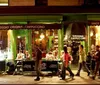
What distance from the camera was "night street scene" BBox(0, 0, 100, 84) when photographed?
68.0 ft

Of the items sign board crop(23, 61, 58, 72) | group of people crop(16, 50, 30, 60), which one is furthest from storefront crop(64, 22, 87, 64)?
group of people crop(16, 50, 30, 60)

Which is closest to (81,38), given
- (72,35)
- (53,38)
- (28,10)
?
(72,35)

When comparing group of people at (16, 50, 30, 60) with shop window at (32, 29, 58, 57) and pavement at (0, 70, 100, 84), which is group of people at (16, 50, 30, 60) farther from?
pavement at (0, 70, 100, 84)

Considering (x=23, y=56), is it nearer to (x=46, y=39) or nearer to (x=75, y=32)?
(x=46, y=39)

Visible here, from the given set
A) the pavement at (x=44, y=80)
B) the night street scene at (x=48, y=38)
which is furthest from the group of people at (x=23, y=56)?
the pavement at (x=44, y=80)

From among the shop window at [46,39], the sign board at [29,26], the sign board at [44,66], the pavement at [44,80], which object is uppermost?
the sign board at [29,26]

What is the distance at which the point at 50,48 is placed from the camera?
2303 cm

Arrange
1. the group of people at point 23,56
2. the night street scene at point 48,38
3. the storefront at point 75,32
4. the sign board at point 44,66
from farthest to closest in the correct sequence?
the group of people at point 23,56 < the storefront at point 75,32 < the sign board at point 44,66 < the night street scene at point 48,38

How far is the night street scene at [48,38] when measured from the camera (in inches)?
816

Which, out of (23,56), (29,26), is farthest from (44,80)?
(29,26)

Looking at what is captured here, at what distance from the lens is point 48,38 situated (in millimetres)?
23047

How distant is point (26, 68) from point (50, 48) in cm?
285

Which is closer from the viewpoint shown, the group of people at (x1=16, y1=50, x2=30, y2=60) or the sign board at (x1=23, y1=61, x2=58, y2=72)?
the sign board at (x1=23, y1=61, x2=58, y2=72)

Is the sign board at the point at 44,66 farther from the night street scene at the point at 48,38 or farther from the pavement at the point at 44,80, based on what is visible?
the pavement at the point at 44,80
